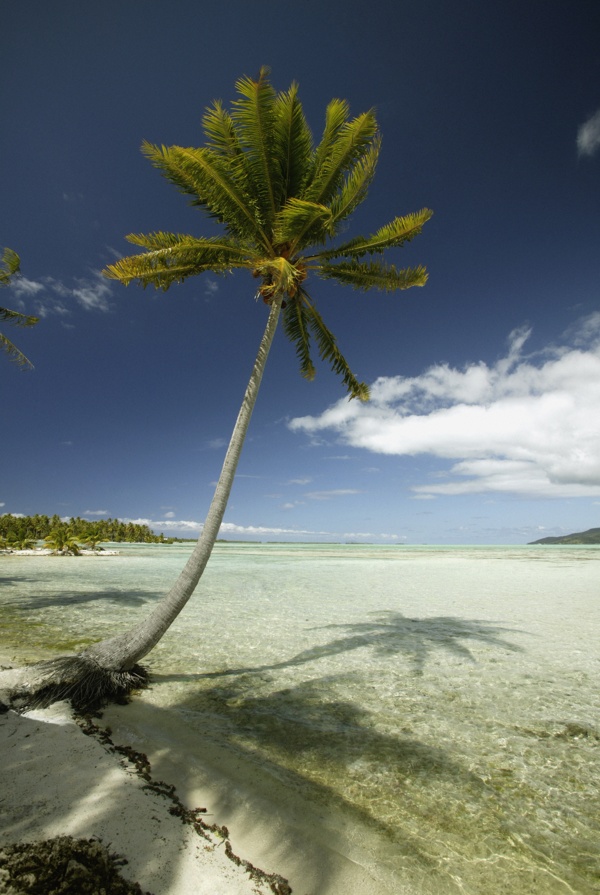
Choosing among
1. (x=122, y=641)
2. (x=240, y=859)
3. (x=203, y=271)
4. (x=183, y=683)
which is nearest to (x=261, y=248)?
(x=203, y=271)

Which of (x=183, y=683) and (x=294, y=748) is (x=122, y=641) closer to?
(x=183, y=683)

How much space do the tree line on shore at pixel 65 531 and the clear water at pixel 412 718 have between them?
1680 inches

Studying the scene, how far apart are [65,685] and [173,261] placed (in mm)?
7592

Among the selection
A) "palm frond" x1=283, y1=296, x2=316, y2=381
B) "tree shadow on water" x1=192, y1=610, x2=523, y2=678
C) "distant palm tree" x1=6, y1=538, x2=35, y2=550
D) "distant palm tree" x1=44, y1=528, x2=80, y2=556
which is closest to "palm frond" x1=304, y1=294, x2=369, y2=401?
"palm frond" x1=283, y1=296, x2=316, y2=381

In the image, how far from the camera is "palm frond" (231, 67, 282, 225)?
23.3 feet

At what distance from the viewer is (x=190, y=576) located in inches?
256

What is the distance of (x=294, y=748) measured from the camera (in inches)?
182

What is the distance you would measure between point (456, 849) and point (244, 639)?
7.15 m

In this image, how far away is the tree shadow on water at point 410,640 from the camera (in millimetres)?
8289

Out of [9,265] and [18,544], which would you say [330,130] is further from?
[18,544]

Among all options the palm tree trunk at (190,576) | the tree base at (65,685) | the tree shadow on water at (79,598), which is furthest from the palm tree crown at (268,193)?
the tree shadow on water at (79,598)

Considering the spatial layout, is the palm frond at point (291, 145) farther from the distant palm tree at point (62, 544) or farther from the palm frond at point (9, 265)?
the distant palm tree at point (62, 544)

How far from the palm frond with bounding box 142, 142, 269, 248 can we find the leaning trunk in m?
1.78

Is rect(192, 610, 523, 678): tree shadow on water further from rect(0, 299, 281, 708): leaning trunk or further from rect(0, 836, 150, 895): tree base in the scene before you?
rect(0, 836, 150, 895): tree base
